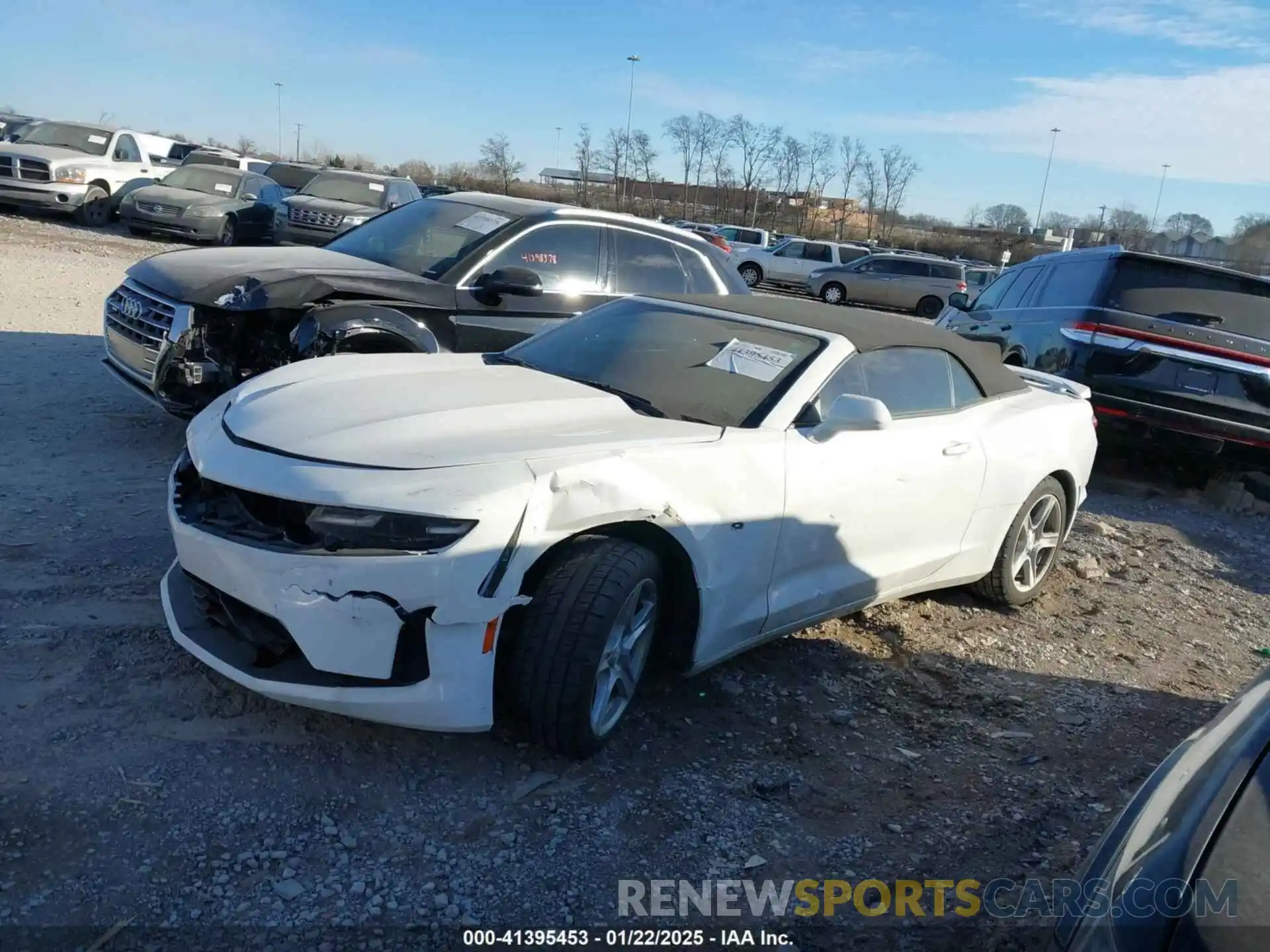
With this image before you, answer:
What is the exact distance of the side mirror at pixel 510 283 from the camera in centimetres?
625

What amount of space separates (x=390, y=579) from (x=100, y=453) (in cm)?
389

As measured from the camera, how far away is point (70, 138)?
65.6 feet

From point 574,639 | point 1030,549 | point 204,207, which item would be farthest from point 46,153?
point 574,639

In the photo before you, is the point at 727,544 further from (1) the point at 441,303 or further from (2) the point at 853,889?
(1) the point at 441,303

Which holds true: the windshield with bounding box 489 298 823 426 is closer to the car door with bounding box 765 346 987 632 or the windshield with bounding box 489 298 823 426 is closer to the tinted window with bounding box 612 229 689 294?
the car door with bounding box 765 346 987 632

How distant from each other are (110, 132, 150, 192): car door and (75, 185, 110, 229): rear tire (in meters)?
0.27

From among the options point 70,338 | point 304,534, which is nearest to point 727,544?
point 304,534

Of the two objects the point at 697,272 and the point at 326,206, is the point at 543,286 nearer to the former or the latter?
the point at 697,272

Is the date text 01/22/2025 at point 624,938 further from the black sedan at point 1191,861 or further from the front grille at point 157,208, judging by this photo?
the front grille at point 157,208

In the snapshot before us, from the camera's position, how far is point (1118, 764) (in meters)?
3.87

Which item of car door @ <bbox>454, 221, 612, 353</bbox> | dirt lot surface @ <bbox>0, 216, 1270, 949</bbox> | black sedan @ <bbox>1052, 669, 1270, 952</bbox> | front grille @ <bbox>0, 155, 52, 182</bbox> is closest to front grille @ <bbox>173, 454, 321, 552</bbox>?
dirt lot surface @ <bbox>0, 216, 1270, 949</bbox>

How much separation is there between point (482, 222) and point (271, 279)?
1.62 metres

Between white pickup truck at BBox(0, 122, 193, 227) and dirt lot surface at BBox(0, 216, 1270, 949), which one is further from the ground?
white pickup truck at BBox(0, 122, 193, 227)

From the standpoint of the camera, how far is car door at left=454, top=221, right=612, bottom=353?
6391 mm
